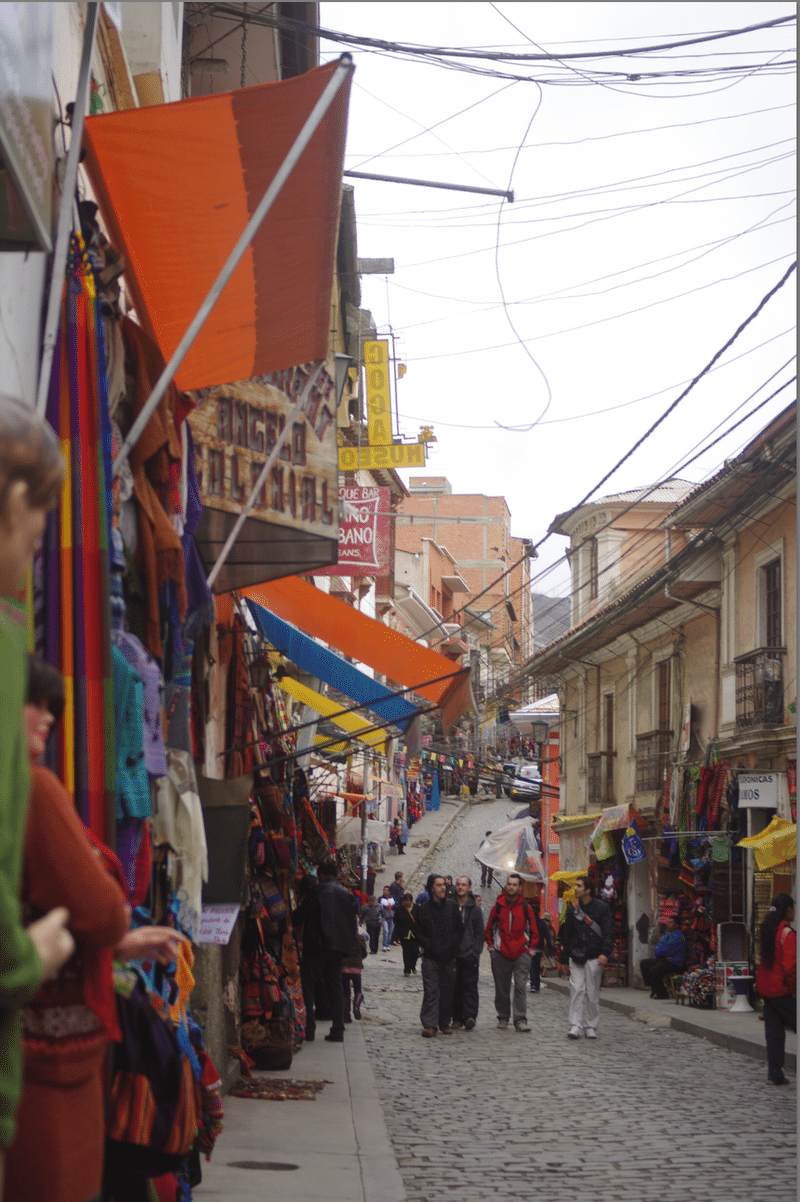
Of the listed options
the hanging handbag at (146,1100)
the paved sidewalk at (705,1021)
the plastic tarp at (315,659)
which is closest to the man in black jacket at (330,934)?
the plastic tarp at (315,659)

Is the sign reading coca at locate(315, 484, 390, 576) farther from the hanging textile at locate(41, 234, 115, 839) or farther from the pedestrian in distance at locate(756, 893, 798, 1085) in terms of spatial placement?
the hanging textile at locate(41, 234, 115, 839)

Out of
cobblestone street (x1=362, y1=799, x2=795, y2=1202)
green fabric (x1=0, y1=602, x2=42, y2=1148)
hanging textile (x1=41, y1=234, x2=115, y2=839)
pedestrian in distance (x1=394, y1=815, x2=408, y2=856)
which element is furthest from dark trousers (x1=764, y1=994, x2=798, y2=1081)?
pedestrian in distance (x1=394, y1=815, x2=408, y2=856)

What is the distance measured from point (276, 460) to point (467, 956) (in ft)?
32.8

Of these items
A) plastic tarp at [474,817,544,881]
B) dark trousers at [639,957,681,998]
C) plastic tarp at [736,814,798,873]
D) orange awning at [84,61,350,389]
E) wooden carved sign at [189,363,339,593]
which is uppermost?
orange awning at [84,61,350,389]

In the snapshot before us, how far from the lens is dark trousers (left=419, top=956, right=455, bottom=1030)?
15.6m

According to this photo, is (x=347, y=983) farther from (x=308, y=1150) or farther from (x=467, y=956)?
(x=308, y=1150)

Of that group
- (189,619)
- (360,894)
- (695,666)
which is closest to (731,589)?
(695,666)

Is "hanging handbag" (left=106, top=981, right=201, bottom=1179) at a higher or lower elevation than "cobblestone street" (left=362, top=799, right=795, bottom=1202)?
higher

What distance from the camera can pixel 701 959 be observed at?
21469 millimetres

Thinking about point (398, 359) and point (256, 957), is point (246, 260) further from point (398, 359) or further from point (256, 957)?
point (398, 359)

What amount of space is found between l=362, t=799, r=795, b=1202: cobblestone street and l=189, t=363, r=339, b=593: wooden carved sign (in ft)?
12.1

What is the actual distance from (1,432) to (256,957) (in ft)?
32.0

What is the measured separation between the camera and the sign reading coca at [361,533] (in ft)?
50.8

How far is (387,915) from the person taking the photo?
3759 cm
